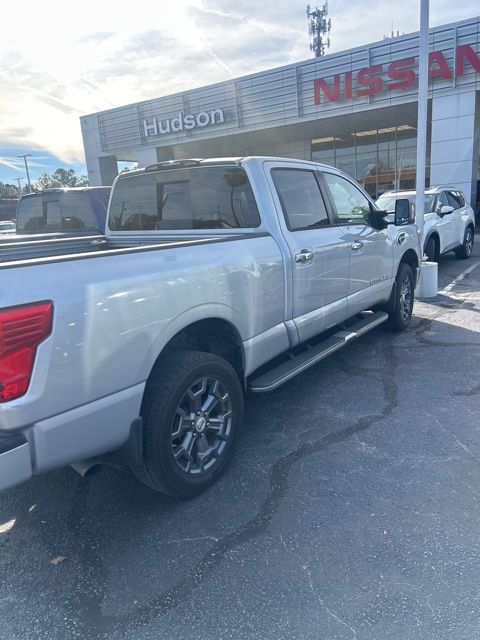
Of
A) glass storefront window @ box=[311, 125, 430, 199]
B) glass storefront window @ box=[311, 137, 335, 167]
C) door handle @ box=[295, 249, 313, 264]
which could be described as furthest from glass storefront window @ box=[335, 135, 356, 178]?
door handle @ box=[295, 249, 313, 264]

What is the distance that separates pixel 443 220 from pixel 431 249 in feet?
2.65

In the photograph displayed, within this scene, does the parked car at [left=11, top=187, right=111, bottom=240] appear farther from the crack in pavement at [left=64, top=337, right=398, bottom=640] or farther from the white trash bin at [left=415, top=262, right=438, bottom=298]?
A: the white trash bin at [left=415, top=262, right=438, bottom=298]

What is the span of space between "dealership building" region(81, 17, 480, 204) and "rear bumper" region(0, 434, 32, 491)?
59.6 feet

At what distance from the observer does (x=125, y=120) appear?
25312mm

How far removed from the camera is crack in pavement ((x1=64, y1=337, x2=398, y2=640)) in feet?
6.96

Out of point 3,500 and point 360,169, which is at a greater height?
point 360,169

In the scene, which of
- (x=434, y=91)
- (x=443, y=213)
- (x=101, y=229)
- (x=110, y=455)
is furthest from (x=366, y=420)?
(x=434, y=91)

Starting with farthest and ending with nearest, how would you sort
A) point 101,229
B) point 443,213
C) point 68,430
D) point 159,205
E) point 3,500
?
1. point 443,213
2. point 101,229
3. point 159,205
4. point 3,500
5. point 68,430

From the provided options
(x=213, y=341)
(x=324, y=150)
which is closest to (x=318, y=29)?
(x=324, y=150)

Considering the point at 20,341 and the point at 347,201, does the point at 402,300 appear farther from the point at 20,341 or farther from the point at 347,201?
the point at 20,341

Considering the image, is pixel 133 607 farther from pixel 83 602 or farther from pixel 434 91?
pixel 434 91

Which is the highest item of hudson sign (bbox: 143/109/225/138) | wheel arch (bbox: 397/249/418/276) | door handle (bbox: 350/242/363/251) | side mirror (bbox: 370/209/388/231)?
hudson sign (bbox: 143/109/225/138)

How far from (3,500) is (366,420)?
2.65 m

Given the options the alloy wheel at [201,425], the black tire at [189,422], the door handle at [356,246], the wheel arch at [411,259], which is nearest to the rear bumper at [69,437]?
the black tire at [189,422]
